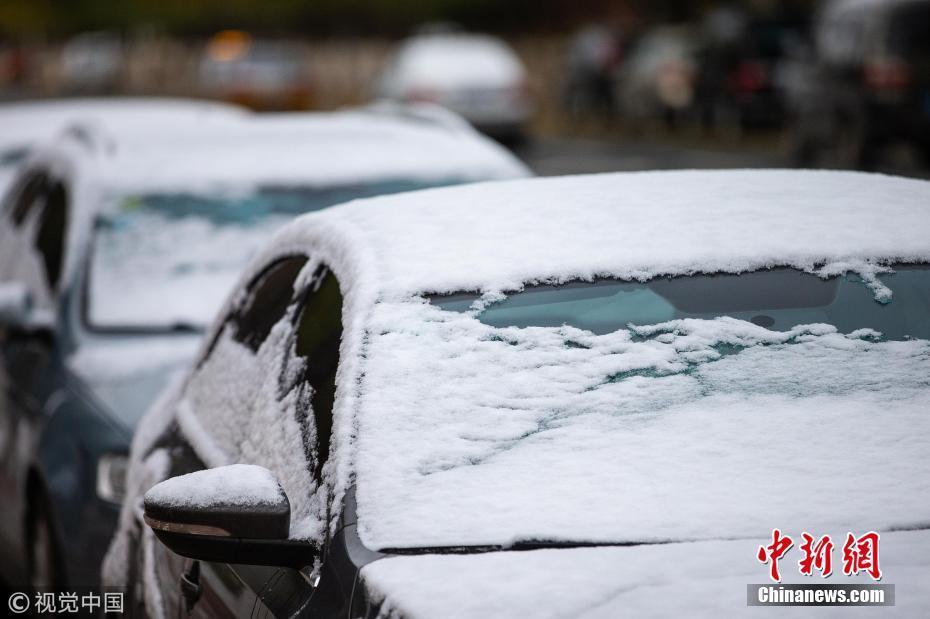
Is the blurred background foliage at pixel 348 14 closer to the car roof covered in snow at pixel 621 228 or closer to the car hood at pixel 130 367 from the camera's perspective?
the car hood at pixel 130 367

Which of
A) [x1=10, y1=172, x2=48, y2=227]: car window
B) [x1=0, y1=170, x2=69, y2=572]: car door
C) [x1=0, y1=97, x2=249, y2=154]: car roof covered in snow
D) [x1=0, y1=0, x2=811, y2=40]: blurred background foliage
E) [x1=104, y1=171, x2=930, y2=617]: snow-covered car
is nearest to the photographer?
[x1=104, y1=171, x2=930, y2=617]: snow-covered car

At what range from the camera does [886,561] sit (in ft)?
7.84

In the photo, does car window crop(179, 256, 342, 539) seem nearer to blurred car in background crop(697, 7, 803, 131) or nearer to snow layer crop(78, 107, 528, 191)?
snow layer crop(78, 107, 528, 191)

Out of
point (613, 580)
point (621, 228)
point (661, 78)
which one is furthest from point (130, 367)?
point (661, 78)

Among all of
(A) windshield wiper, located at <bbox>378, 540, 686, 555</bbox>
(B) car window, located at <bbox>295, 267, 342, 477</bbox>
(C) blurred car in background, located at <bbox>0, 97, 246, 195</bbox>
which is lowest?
(A) windshield wiper, located at <bbox>378, 540, 686, 555</bbox>

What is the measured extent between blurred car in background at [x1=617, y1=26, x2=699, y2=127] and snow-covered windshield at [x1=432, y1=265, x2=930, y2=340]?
73.8ft

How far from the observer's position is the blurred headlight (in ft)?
15.2

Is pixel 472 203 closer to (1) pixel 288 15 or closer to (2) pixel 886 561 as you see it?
(2) pixel 886 561

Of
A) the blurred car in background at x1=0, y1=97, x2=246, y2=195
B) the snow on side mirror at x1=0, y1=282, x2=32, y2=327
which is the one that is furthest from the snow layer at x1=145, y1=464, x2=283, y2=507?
the blurred car in background at x1=0, y1=97, x2=246, y2=195

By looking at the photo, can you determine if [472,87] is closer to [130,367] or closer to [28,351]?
[28,351]

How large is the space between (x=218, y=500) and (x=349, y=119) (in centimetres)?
460

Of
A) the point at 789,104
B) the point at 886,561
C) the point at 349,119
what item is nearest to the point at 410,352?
the point at 886,561

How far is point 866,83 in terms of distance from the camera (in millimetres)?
16047

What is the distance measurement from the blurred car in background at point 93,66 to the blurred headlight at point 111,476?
49.7m
